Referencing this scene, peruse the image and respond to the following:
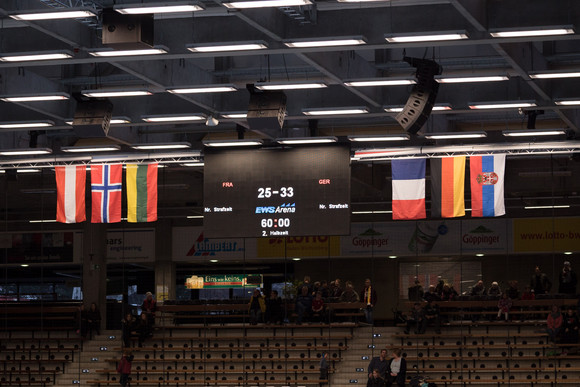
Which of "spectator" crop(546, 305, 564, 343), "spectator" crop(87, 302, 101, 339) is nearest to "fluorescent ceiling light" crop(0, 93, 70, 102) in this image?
"spectator" crop(87, 302, 101, 339)

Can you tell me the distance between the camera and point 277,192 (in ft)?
65.2

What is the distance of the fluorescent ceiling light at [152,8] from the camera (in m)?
11.8

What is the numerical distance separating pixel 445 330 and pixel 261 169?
9620 millimetres

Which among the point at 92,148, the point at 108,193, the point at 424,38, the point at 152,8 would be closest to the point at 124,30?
the point at 152,8

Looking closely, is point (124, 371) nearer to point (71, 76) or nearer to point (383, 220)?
point (71, 76)

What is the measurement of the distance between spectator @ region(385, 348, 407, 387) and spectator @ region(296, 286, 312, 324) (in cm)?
455

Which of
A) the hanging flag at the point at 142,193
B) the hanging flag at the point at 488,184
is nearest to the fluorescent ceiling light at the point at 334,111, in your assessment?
the hanging flag at the point at 488,184

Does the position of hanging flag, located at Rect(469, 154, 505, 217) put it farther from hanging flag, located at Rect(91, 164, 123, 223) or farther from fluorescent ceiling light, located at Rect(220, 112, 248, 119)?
hanging flag, located at Rect(91, 164, 123, 223)

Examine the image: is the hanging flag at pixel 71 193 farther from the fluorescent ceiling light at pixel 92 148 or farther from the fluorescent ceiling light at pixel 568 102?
the fluorescent ceiling light at pixel 568 102

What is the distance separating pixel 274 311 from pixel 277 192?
8.87 meters

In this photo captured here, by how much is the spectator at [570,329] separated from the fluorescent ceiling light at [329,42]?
13.8 metres

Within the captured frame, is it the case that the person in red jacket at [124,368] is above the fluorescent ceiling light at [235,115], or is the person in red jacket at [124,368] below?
below

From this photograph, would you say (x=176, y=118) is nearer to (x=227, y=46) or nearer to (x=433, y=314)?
(x=227, y=46)

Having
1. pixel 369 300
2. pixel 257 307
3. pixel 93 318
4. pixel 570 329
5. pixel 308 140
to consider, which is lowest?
pixel 570 329
